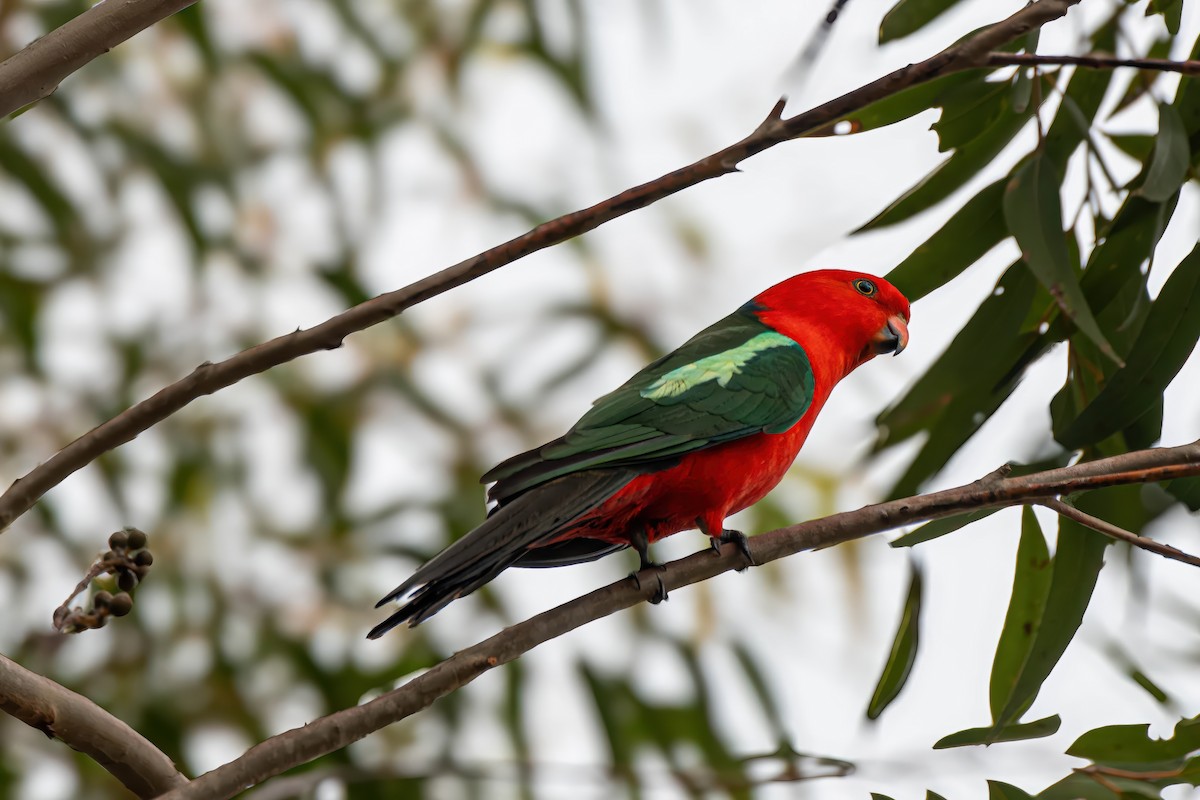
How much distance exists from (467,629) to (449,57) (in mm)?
1952

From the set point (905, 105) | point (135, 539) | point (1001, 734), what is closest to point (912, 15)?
point (905, 105)

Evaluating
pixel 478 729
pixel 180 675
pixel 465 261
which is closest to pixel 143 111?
pixel 180 675

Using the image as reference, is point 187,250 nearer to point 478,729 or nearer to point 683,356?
point 478,729

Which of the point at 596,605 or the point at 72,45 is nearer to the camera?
the point at 72,45

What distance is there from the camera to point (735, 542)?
1787 millimetres

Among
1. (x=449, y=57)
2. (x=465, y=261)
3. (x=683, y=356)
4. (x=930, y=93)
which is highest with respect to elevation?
(x=449, y=57)

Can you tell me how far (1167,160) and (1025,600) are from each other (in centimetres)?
69

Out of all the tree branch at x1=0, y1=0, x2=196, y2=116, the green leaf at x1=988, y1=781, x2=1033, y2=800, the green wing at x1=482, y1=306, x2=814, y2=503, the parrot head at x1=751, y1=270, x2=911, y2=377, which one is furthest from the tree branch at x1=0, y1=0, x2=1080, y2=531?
the parrot head at x1=751, y1=270, x2=911, y2=377

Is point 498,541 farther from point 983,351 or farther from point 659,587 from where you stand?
point 983,351

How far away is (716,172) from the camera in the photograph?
118 cm

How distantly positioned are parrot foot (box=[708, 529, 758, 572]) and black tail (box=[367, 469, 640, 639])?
18 cm

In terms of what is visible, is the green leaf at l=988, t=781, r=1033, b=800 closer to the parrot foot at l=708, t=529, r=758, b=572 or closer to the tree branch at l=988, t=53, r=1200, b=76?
the parrot foot at l=708, t=529, r=758, b=572

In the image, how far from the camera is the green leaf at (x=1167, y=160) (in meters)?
1.70

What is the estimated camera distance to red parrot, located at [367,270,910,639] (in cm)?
163
